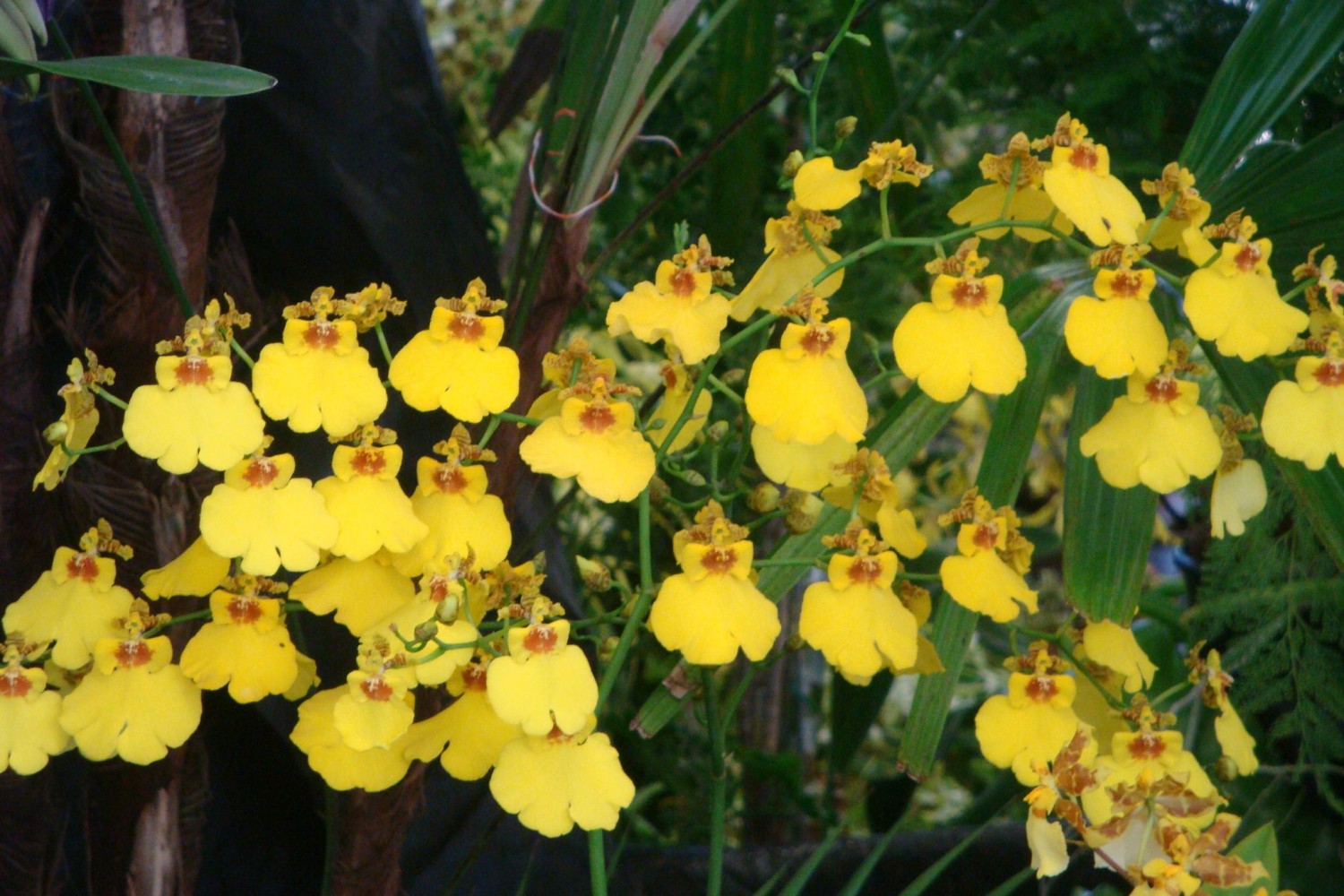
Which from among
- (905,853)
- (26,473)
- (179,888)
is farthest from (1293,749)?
(26,473)

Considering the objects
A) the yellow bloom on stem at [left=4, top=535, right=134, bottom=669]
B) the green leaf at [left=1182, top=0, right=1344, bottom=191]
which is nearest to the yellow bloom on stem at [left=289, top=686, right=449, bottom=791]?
the yellow bloom on stem at [left=4, top=535, right=134, bottom=669]

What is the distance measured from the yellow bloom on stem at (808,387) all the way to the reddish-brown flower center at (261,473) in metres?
0.20

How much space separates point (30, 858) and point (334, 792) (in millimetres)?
224

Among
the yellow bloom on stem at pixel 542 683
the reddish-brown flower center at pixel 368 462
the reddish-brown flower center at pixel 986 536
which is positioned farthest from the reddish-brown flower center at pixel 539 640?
the reddish-brown flower center at pixel 986 536

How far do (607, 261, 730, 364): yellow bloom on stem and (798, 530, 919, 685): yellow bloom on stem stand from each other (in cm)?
11

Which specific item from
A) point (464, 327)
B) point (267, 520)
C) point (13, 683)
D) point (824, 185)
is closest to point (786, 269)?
point (824, 185)

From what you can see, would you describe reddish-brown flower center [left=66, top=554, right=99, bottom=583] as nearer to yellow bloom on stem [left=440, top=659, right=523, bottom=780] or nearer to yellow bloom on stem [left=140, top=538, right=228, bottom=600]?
yellow bloom on stem [left=140, top=538, right=228, bottom=600]

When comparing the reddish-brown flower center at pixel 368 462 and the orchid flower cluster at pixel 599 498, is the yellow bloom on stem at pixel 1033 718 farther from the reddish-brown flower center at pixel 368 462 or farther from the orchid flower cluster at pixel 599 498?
the reddish-brown flower center at pixel 368 462

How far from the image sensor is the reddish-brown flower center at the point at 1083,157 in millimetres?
506

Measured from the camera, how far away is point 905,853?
3.04 ft

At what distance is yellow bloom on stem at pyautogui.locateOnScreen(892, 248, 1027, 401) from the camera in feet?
1.58

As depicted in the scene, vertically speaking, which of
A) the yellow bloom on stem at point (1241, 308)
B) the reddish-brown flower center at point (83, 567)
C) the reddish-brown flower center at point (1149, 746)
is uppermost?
the yellow bloom on stem at point (1241, 308)

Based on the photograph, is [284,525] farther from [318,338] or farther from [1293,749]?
[1293,749]

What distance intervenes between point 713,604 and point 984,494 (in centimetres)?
21
